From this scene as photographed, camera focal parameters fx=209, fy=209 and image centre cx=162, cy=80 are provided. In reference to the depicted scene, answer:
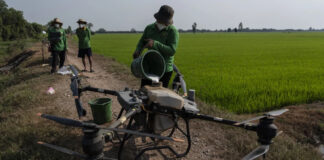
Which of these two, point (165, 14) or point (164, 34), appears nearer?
point (165, 14)

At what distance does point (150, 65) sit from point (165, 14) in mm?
697

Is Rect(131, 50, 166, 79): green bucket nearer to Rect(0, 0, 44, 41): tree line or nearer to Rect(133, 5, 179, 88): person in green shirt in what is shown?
Rect(133, 5, 179, 88): person in green shirt

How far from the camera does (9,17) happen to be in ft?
148

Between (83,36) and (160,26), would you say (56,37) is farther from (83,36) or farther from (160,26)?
(160,26)

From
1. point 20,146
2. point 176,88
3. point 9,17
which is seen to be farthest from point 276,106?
point 9,17

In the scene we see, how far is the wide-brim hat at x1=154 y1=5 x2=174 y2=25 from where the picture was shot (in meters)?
2.68

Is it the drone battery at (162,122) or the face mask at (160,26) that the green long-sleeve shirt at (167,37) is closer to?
the face mask at (160,26)

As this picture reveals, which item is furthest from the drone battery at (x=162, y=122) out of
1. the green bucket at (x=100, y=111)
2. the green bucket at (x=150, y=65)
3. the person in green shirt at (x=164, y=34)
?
the green bucket at (x=100, y=111)

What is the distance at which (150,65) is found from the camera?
2.86 m

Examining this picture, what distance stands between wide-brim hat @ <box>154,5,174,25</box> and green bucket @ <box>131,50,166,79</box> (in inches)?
19.5

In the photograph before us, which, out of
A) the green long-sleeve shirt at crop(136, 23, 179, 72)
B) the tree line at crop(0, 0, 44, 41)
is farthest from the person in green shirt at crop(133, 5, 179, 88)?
the tree line at crop(0, 0, 44, 41)

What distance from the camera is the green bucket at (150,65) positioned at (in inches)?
96.6

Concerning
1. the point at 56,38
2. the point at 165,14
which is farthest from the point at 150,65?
the point at 56,38

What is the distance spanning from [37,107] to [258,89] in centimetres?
605
